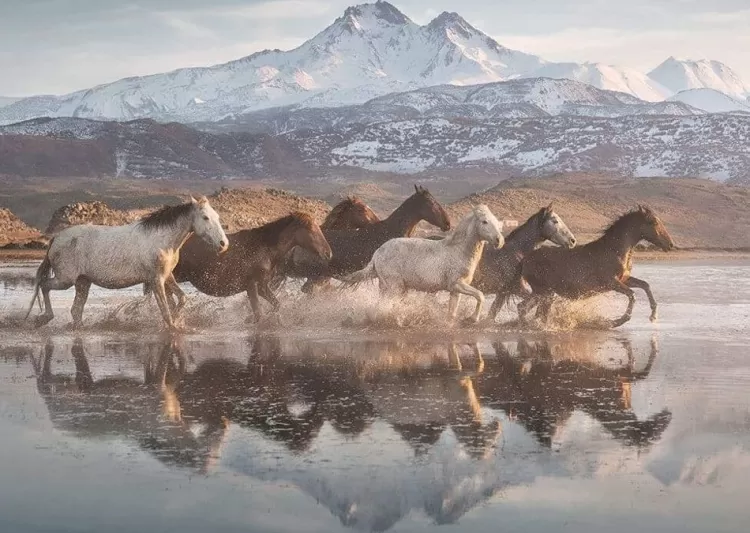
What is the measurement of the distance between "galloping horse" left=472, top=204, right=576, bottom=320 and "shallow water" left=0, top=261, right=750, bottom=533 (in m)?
Answer: 1.36

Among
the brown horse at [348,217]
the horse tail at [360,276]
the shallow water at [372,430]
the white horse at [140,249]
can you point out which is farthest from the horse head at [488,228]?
the brown horse at [348,217]

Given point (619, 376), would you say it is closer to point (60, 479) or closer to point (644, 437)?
point (644, 437)

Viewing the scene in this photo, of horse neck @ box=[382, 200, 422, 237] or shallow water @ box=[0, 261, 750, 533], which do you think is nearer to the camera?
shallow water @ box=[0, 261, 750, 533]

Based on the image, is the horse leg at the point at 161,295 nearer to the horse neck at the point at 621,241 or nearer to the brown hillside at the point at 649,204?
the horse neck at the point at 621,241

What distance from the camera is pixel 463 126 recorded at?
470 feet

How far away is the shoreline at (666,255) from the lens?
3588 centimetres

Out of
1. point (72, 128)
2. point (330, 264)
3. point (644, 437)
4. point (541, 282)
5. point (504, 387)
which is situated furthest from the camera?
point (72, 128)

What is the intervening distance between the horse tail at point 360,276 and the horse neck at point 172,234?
260 cm

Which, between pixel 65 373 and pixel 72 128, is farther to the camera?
pixel 72 128

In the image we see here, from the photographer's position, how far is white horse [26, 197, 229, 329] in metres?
15.4

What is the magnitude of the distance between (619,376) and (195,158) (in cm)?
11472

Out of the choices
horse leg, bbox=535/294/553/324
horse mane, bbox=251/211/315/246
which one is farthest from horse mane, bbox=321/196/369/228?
horse leg, bbox=535/294/553/324

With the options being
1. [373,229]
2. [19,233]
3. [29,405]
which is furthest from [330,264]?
[19,233]

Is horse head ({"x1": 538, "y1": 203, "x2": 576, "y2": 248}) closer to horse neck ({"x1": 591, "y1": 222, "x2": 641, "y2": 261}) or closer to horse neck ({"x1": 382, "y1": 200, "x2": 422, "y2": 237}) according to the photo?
horse neck ({"x1": 591, "y1": 222, "x2": 641, "y2": 261})
